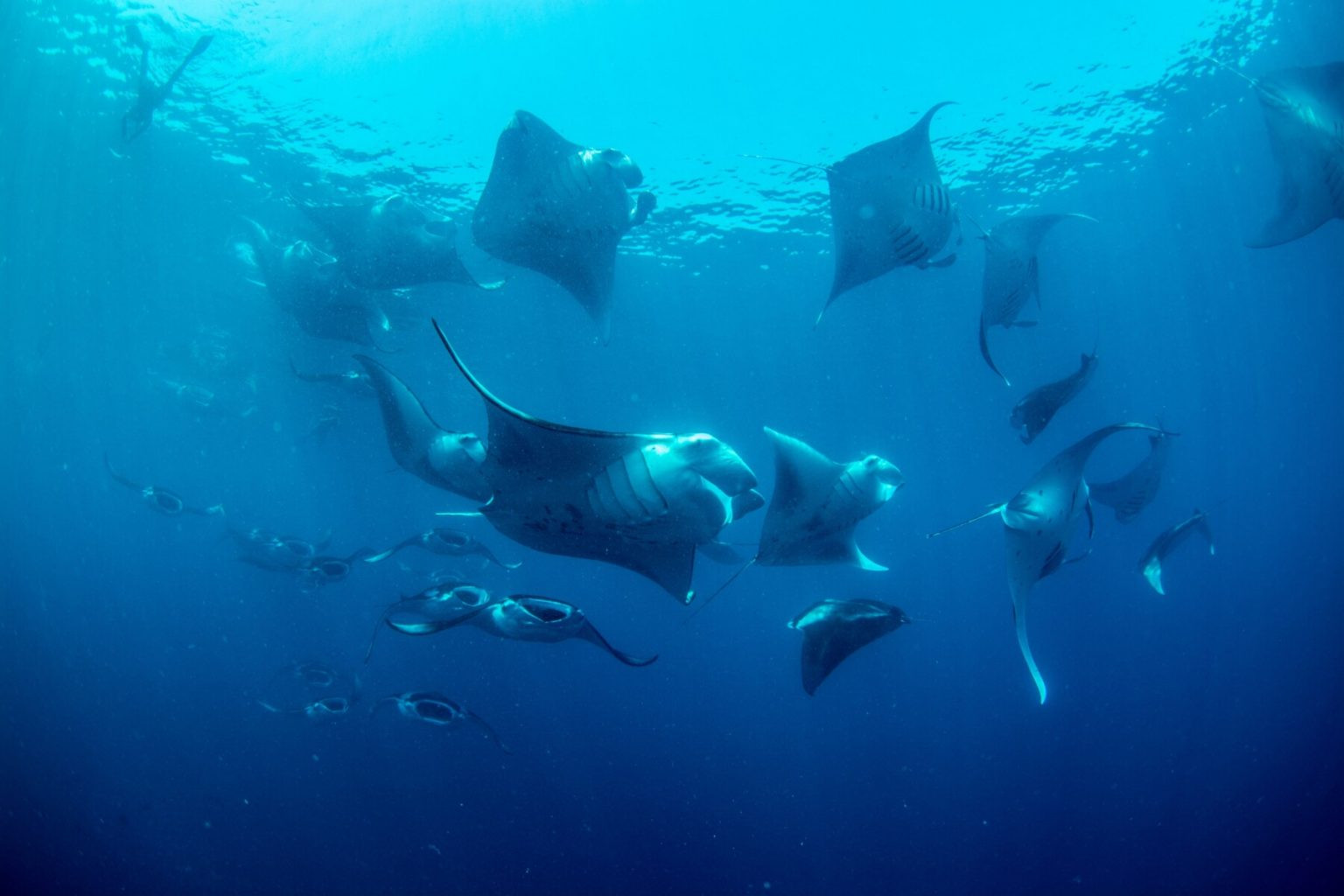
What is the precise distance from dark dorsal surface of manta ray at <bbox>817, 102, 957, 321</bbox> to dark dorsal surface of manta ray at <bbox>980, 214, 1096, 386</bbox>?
428 millimetres

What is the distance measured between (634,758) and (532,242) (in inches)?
719

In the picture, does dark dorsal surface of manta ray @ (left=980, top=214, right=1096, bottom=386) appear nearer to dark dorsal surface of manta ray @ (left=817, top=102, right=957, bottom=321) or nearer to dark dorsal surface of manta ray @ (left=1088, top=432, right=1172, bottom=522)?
dark dorsal surface of manta ray @ (left=817, top=102, right=957, bottom=321)

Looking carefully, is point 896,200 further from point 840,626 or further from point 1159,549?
point 1159,549

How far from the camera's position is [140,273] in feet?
51.2

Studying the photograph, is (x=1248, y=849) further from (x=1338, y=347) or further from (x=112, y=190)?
(x=112, y=190)

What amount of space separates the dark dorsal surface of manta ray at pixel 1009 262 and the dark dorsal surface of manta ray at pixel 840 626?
218 cm

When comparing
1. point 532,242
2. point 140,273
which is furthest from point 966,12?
point 140,273

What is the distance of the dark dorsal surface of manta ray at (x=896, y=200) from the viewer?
196 inches

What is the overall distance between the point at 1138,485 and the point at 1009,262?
129 inches

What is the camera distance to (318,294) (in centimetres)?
873

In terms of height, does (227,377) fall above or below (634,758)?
above

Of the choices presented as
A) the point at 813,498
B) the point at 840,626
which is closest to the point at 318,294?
the point at 813,498

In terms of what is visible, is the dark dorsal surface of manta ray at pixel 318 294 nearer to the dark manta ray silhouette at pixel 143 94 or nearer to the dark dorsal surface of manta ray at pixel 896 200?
the dark manta ray silhouette at pixel 143 94

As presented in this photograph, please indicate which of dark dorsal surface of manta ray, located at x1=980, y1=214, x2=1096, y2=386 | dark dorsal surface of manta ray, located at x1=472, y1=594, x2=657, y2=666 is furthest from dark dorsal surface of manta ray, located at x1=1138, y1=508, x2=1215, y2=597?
dark dorsal surface of manta ray, located at x1=472, y1=594, x2=657, y2=666
